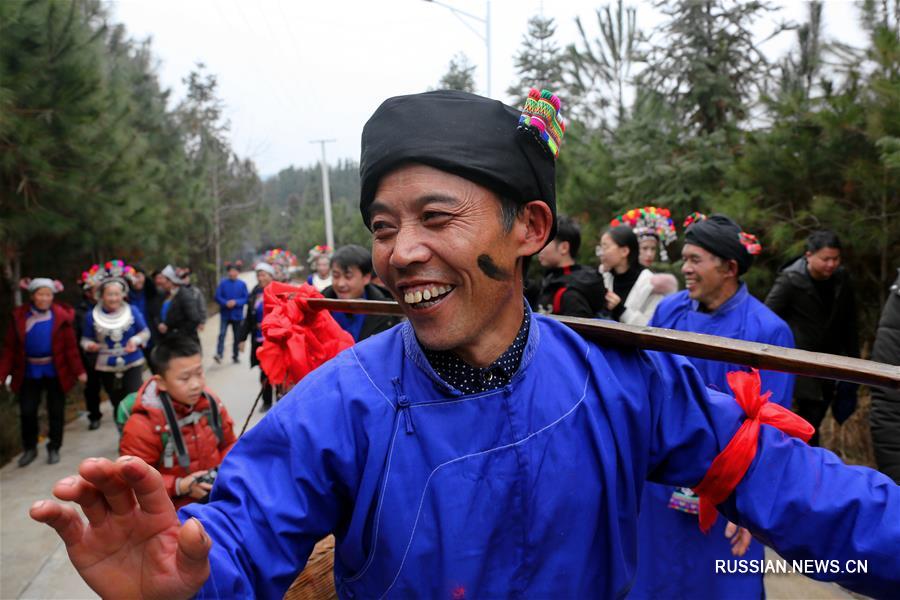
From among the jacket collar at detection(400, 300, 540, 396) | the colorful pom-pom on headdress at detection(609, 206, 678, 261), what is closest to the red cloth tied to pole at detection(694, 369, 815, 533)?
the jacket collar at detection(400, 300, 540, 396)

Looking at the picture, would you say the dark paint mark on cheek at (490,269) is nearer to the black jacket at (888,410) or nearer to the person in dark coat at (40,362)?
the black jacket at (888,410)

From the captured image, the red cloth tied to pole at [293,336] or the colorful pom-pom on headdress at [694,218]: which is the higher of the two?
the colorful pom-pom on headdress at [694,218]

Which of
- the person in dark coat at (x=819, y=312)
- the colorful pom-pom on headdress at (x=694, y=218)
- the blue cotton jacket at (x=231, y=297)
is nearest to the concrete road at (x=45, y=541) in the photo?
the person in dark coat at (x=819, y=312)

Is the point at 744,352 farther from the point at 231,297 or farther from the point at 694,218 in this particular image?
the point at 231,297

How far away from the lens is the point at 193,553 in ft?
3.46

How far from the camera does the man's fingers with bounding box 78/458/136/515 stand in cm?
100

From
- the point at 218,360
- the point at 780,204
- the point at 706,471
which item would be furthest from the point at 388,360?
the point at 218,360

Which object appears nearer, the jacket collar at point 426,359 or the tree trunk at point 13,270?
the jacket collar at point 426,359

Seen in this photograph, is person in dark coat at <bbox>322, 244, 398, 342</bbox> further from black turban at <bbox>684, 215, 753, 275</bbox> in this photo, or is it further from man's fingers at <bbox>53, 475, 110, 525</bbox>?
man's fingers at <bbox>53, 475, 110, 525</bbox>

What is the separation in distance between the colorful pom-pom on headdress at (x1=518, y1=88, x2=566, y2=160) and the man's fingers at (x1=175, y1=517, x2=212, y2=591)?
110 centimetres

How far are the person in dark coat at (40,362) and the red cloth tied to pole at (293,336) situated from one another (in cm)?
421

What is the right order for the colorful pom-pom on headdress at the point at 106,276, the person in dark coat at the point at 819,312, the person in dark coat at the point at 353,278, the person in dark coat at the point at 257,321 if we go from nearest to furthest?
1. the person in dark coat at the point at 353,278
2. the person in dark coat at the point at 819,312
3. the colorful pom-pom on headdress at the point at 106,276
4. the person in dark coat at the point at 257,321

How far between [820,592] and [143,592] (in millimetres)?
4060

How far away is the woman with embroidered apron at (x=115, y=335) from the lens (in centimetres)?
661
